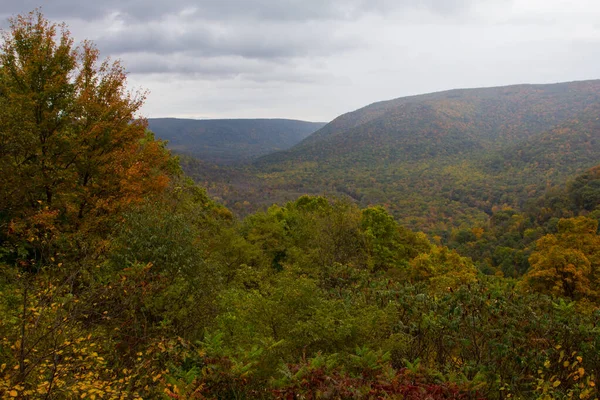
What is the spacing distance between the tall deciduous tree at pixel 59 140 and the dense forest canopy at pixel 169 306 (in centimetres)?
5

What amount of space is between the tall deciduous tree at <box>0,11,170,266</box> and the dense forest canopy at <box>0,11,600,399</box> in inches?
2.1

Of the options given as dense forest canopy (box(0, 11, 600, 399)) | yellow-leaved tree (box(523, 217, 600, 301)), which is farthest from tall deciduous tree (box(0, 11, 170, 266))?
yellow-leaved tree (box(523, 217, 600, 301))

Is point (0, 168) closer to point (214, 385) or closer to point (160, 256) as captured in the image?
point (160, 256)

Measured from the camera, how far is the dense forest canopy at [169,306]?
5.55 meters

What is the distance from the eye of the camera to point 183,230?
10.3 meters

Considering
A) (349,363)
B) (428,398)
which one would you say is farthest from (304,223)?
(428,398)

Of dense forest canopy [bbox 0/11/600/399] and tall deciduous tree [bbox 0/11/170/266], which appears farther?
tall deciduous tree [bbox 0/11/170/266]

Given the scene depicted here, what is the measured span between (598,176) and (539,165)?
335 ft

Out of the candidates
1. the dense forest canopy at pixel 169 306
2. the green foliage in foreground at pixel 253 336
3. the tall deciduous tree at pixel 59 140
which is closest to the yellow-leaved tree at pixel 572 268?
the dense forest canopy at pixel 169 306

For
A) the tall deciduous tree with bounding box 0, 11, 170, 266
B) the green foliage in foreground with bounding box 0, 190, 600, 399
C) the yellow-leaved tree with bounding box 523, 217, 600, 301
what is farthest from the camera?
the yellow-leaved tree with bounding box 523, 217, 600, 301

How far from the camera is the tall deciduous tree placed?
10.9m

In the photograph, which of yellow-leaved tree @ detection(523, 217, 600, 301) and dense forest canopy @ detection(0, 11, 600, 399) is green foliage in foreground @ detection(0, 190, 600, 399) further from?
yellow-leaved tree @ detection(523, 217, 600, 301)

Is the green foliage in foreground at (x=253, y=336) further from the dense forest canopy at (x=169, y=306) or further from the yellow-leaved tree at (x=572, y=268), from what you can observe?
the yellow-leaved tree at (x=572, y=268)

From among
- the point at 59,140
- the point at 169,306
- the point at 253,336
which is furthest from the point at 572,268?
the point at 59,140
